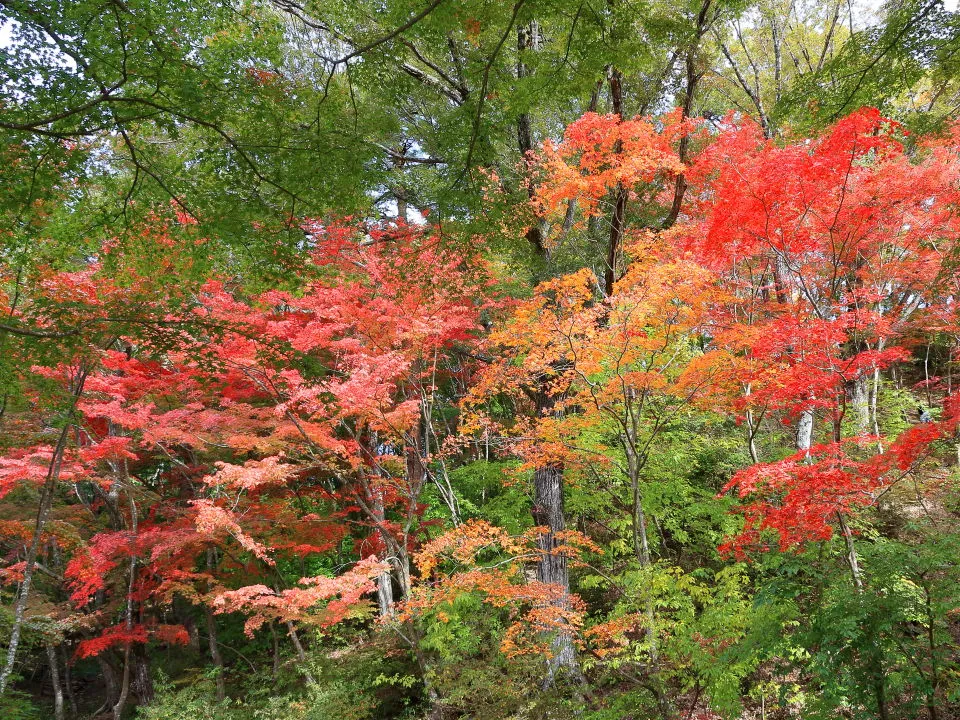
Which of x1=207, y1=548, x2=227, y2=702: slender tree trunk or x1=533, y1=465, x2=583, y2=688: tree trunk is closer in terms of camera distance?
x1=533, y1=465, x2=583, y2=688: tree trunk

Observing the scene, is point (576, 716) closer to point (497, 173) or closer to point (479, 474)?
point (479, 474)

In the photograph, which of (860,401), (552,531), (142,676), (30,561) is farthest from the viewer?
(860,401)

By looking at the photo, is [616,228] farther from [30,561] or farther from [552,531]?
[30,561]

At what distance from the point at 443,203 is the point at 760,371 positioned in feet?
12.8

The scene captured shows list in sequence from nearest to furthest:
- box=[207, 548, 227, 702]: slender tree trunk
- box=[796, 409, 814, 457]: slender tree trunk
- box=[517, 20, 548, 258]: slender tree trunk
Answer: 1. box=[517, 20, 548, 258]: slender tree trunk
2. box=[796, 409, 814, 457]: slender tree trunk
3. box=[207, 548, 227, 702]: slender tree trunk

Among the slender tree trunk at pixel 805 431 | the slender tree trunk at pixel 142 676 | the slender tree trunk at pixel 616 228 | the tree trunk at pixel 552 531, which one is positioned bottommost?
the slender tree trunk at pixel 142 676

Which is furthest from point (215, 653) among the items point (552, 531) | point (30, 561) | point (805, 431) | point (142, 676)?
point (805, 431)

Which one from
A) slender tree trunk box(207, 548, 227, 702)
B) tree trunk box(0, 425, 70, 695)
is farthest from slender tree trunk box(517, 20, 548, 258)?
slender tree trunk box(207, 548, 227, 702)

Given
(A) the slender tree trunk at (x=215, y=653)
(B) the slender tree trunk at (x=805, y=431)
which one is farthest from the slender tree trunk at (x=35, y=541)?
(B) the slender tree trunk at (x=805, y=431)

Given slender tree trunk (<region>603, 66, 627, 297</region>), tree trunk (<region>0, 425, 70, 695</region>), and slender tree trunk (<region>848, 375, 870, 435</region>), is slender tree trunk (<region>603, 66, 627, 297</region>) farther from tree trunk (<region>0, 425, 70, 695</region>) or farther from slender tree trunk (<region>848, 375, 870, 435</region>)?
tree trunk (<region>0, 425, 70, 695</region>)

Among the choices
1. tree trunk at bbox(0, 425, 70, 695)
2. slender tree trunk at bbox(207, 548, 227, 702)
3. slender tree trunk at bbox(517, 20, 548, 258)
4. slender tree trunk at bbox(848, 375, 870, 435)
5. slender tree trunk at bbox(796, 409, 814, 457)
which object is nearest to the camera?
tree trunk at bbox(0, 425, 70, 695)

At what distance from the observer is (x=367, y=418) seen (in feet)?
25.2

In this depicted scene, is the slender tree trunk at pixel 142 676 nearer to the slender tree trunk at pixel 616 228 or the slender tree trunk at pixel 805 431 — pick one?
the slender tree trunk at pixel 616 228

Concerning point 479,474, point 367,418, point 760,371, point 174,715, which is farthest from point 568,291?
point 174,715
